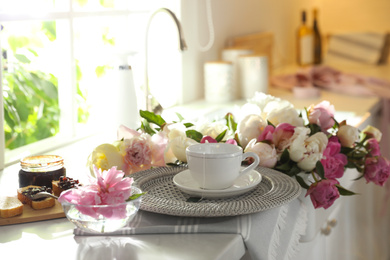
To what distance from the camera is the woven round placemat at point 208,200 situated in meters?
0.90

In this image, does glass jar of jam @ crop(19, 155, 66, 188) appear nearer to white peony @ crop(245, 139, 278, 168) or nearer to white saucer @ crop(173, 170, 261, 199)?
white saucer @ crop(173, 170, 261, 199)

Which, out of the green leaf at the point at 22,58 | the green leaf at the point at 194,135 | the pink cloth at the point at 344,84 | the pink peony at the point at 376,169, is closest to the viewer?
the green leaf at the point at 194,135

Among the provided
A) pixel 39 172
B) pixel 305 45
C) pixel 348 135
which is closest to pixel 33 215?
pixel 39 172

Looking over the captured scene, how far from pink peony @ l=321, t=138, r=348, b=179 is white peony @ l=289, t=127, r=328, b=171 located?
2 cm

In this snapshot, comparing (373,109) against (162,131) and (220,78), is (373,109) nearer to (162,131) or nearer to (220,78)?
(220,78)

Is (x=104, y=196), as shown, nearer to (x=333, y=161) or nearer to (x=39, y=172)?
(x=39, y=172)

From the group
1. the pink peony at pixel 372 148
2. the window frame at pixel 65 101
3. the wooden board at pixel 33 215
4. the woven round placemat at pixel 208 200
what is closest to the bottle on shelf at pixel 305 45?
the window frame at pixel 65 101

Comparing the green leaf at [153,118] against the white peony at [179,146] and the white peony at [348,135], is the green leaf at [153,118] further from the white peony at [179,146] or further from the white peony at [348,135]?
the white peony at [348,135]

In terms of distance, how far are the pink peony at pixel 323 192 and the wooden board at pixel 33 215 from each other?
46 centimetres

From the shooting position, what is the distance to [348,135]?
4.07 ft

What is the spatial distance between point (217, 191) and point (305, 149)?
26 cm

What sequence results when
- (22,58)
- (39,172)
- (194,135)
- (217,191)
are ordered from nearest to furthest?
(217,191), (39,172), (194,135), (22,58)

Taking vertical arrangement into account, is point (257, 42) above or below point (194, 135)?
above

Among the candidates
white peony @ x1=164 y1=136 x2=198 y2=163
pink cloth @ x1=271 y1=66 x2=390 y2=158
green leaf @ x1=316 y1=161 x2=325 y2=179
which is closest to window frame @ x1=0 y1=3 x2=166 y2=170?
white peony @ x1=164 y1=136 x2=198 y2=163
